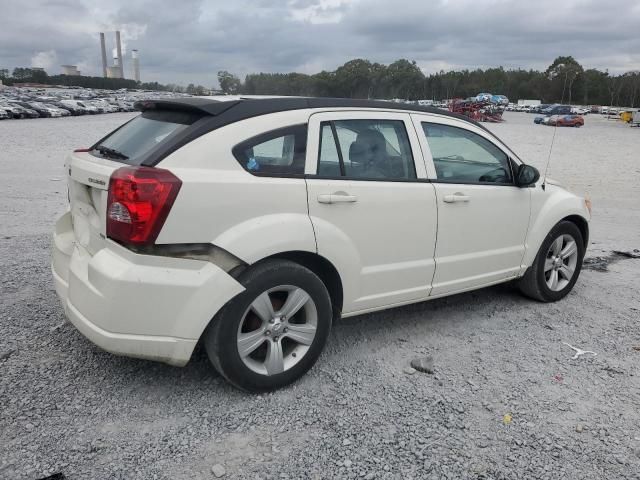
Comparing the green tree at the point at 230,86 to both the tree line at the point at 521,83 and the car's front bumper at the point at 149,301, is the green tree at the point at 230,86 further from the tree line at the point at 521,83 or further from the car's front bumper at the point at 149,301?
the tree line at the point at 521,83

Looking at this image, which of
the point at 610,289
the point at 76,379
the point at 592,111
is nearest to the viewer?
the point at 76,379

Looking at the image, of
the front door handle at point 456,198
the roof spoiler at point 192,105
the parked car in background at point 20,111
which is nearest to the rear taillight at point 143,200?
the roof spoiler at point 192,105

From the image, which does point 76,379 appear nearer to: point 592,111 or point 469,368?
point 469,368

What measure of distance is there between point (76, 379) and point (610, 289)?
4922 millimetres

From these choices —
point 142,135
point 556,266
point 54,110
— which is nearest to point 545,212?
point 556,266

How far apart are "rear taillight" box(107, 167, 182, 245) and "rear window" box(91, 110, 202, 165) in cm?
20

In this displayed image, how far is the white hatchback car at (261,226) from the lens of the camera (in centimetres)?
294

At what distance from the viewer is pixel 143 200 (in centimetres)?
285

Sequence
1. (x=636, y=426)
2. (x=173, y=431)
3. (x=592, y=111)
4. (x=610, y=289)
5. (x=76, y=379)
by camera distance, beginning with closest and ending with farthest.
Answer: (x=173, y=431)
(x=636, y=426)
(x=76, y=379)
(x=610, y=289)
(x=592, y=111)

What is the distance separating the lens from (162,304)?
2.94 metres

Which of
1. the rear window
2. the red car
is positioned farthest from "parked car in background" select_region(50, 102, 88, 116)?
the rear window

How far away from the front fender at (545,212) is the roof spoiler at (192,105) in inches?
111

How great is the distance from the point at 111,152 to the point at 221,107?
0.77 m

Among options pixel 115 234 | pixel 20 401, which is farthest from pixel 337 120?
pixel 20 401
